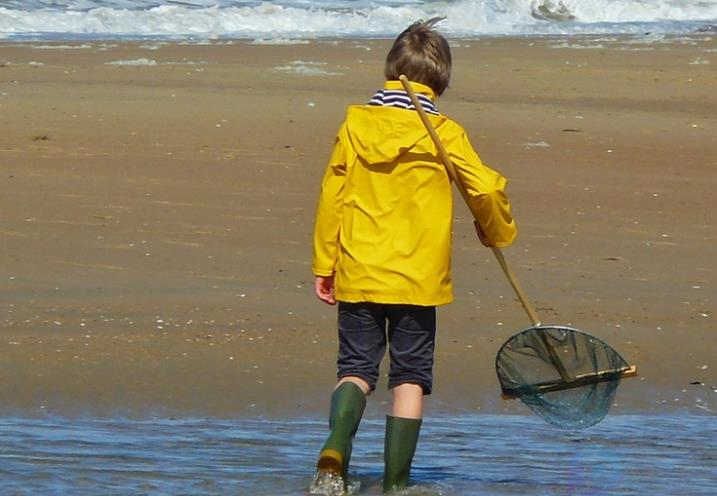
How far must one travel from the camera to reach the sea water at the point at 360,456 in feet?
16.1

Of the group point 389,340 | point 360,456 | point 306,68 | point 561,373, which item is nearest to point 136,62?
point 306,68

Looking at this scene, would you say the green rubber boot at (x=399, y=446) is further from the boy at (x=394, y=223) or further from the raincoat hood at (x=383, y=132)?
the raincoat hood at (x=383, y=132)

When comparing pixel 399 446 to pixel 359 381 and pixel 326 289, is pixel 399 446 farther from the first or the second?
pixel 326 289

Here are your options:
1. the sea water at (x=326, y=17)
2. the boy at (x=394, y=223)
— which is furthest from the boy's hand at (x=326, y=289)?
the sea water at (x=326, y=17)

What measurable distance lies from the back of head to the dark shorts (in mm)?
654

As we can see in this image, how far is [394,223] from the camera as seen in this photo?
4.48 metres

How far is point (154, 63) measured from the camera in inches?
567

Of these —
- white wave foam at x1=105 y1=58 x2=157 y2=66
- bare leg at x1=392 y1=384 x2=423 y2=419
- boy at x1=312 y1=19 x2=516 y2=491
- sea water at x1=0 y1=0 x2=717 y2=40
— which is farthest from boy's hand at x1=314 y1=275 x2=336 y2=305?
sea water at x1=0 y1=0 x2=717 y2=40

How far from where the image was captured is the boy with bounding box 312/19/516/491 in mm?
4480

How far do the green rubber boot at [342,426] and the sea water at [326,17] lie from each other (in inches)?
529

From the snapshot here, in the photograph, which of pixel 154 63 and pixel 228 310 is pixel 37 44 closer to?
pixel 154 63

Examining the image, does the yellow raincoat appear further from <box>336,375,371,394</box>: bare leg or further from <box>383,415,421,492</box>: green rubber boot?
<box>383,415,421,492</box>: green rubber boot

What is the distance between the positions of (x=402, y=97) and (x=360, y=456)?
133cm

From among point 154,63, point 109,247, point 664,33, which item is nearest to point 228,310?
point 109,247
